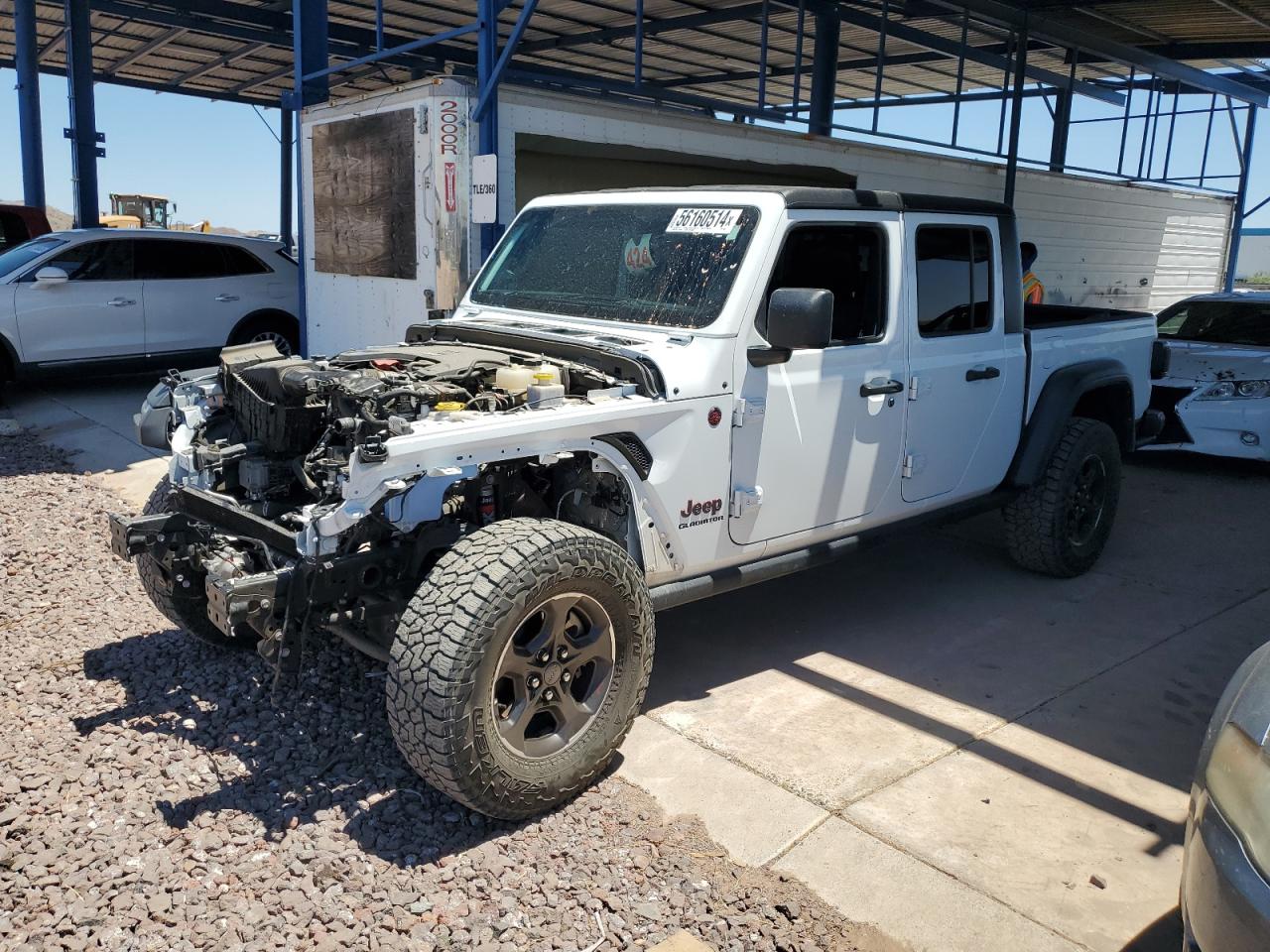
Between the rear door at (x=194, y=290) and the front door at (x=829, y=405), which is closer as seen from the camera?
the front door at (x=829, y=405)

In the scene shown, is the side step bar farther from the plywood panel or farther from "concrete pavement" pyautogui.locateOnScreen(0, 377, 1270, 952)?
the plywood panel

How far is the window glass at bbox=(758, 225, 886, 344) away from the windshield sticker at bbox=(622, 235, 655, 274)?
637 millimetres

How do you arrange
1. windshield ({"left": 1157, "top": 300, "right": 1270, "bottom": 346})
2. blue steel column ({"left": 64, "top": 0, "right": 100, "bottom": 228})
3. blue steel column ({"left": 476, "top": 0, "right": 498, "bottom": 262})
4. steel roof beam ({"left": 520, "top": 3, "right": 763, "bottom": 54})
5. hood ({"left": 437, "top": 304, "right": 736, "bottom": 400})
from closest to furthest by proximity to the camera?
1. hood ({"left": 437, "top": 304, "right": 736, "bottom": 400})
2. blue steel column ({"left": 476, "top": 0, "right": 498, "bottom": 262})
3. windshield ({"left": 1157, "top": 300, "right": 1270, "bottom": 346})
4. steel roof beam ({"left": 520, "top": 3, "right": 763, "bottom": 54})
5. blue steel column ({"left": 64, "top": 0, "right": 100, "bottom": 228})

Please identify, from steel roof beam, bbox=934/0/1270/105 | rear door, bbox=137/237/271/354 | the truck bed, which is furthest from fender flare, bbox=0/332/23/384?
steel roof beam, bbox=934/0/1270/105

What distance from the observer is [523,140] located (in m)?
7.94

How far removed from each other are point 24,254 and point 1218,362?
10.9 m

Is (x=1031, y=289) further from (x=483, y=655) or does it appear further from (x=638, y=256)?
(x=483, y=655)

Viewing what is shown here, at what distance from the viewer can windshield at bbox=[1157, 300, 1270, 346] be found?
28.7 feet

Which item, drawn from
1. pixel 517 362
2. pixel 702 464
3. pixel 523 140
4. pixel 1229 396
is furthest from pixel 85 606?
pixel 1229 396

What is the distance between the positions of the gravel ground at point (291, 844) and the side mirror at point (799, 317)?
1.68 m

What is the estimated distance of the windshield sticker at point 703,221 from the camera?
4.15 m

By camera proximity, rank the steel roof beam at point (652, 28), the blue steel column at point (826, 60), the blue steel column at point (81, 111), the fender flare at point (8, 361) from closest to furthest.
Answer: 1. the fender flare at point (8, 361)
2. the blue steel column at point (826, 60)
3. the steel roof beam at point (652, 28)
4. the blue steel column at point (81, 111)

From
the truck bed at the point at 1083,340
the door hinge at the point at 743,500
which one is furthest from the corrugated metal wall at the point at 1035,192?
the door hinge at the point at 743,500

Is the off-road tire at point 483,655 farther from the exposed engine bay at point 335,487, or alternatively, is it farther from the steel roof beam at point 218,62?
the steel roof beam at point 218,62
